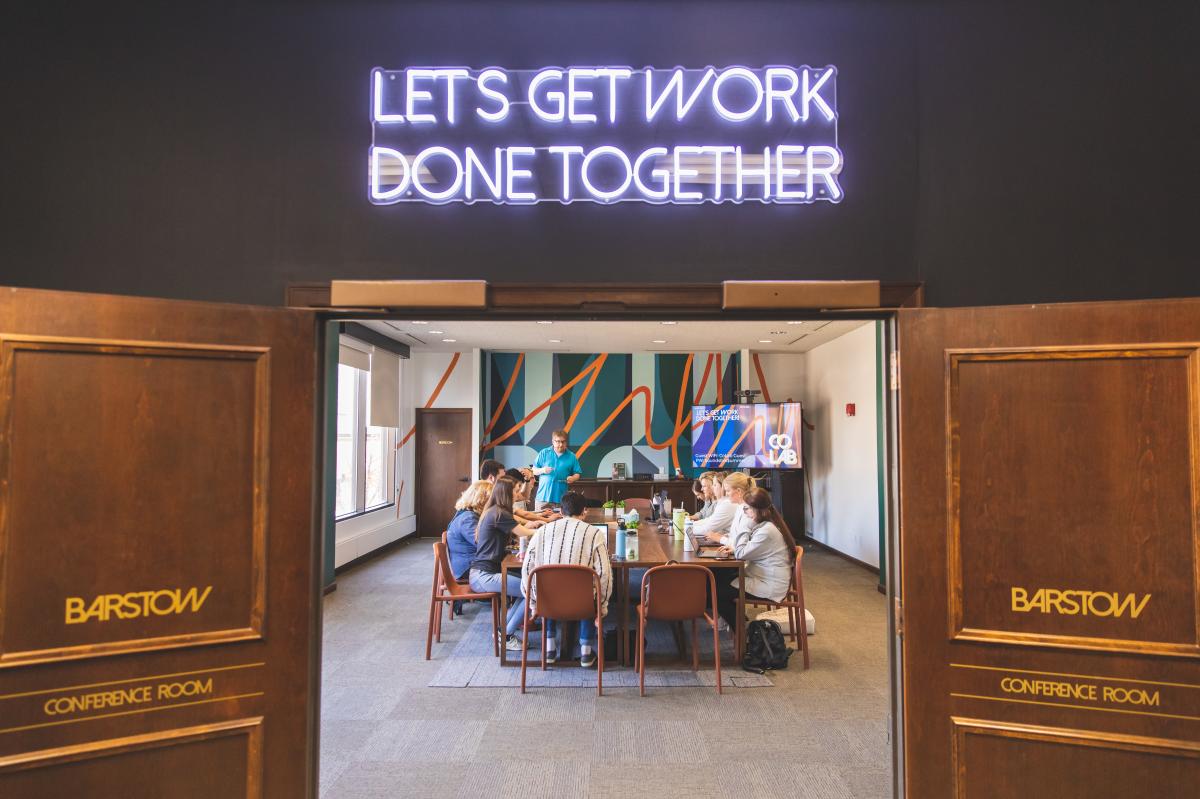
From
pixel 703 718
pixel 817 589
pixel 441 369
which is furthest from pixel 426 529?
pixel 703 718

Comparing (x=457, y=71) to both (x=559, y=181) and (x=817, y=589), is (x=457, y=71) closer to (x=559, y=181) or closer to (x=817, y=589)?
(x=559, y=181)

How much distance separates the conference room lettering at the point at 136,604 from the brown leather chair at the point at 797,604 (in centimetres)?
357

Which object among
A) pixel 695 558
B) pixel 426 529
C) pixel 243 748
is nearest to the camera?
pixel 243 748

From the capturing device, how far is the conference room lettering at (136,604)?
1.95m

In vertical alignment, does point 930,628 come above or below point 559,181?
below

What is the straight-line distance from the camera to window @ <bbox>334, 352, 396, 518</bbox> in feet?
25.6

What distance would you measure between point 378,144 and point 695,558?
3400mm

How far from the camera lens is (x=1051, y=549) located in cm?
207

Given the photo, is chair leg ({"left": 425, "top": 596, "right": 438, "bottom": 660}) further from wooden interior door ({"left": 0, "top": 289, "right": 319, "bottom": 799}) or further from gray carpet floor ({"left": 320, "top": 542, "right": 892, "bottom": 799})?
wooden interior door ({"left": 0, "top": 289, "right": 319, "bottom": 799})

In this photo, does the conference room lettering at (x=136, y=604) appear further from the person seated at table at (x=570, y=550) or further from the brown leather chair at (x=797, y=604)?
the brown leather chair at (x=797, y=604)

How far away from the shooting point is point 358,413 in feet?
27.1

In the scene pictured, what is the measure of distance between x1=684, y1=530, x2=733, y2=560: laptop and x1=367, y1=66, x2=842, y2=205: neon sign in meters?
2.87

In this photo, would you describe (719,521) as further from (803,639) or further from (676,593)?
(676,593)

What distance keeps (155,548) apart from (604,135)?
219 centimetres
